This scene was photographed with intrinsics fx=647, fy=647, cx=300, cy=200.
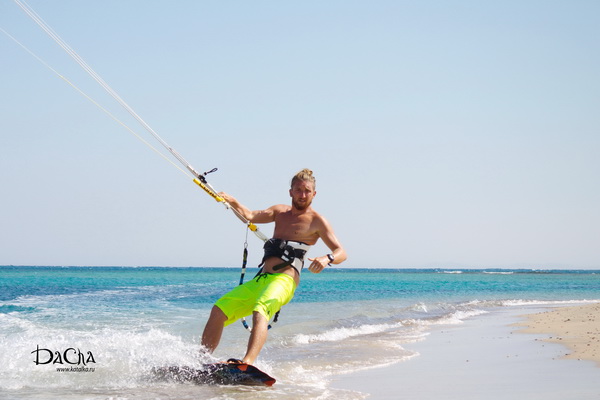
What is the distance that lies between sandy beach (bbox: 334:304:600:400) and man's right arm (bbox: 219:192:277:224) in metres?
1.85

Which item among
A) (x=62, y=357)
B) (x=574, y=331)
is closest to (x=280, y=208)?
(x=62, y=357)

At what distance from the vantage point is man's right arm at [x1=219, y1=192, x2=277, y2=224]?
6742 millimetres

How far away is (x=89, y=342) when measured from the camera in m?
8.32

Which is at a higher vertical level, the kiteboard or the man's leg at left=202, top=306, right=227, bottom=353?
the man's leg at left=202, top=306, right=227, bottom=353

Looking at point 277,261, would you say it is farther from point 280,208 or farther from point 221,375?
point 221,375

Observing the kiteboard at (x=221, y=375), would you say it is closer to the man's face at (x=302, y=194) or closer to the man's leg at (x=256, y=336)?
the man's leg at (x=256, y=336)

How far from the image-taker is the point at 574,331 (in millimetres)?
10836

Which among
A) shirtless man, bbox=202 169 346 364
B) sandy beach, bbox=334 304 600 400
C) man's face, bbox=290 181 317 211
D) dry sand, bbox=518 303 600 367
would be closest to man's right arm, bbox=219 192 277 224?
shirtless man, bbox=202 169 346 364

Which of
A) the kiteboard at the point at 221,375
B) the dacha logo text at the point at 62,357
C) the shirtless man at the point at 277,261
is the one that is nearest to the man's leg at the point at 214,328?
the shirtless man at the point at 277,261

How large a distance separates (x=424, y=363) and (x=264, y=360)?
7.38 feet

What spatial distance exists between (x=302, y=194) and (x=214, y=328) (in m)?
1.60

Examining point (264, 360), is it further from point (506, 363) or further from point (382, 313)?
point (382, 313)

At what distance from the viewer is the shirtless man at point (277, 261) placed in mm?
6351

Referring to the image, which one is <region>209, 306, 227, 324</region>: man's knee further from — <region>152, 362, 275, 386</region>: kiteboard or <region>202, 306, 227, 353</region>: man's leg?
<region>152, 362, 275, 386</region>: kiteboard
